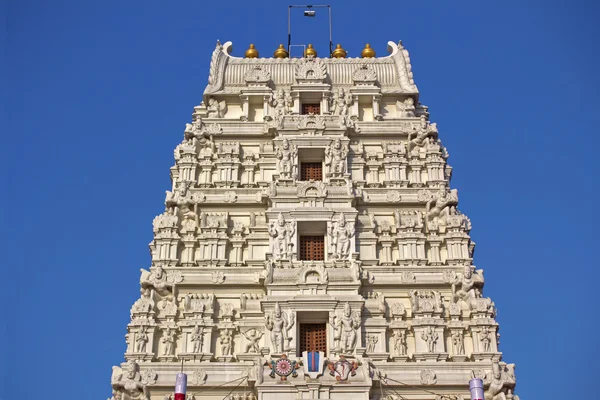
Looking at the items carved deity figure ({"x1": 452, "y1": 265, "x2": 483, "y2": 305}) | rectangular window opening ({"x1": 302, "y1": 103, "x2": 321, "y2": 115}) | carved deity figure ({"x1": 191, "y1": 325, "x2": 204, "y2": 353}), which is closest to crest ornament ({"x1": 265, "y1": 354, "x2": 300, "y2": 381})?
carved deity figure ({"x1": 191, "y1": 325, "x2": 204, "y2": 353})

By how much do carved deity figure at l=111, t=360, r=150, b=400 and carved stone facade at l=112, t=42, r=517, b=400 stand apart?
53mm

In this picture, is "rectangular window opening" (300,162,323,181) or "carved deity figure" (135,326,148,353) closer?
"carved deity figure" (135,326,148,353)

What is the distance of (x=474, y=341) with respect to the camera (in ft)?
Result: 101

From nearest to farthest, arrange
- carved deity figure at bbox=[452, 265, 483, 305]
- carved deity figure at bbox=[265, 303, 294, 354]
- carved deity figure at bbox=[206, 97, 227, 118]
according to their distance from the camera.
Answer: carved deity figure at bbox=[265, 303, 294, 354]
carved deity figure at bbox=[452, 265, 483, 305]
carved deity figure at bbox=[206, 97, 227, 118]

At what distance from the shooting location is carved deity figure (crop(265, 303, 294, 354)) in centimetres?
3026

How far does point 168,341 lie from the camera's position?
31.0 meters

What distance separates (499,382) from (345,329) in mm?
5819

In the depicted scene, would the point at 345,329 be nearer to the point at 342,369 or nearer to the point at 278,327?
the point at 342,369

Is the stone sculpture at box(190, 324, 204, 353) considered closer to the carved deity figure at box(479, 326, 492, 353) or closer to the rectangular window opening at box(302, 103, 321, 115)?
the carved deity figure at box(479, 326, 492, 353)

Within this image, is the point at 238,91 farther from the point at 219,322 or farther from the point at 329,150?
the point at 219,322

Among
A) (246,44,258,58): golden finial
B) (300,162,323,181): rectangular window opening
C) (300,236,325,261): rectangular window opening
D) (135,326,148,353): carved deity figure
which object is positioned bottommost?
(135,326,148,353): carved deity figure

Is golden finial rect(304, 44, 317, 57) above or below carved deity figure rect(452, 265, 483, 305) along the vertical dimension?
above

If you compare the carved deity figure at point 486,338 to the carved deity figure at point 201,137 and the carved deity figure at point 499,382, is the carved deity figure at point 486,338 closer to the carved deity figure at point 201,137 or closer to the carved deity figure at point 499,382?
the carved deity figure at point 499,382

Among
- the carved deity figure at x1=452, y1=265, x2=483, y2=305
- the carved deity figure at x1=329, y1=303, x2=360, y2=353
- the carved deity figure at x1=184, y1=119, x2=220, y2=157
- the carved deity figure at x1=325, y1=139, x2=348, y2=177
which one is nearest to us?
the carved deity figure at x1=329, y1=303, x2=360, y2=353
